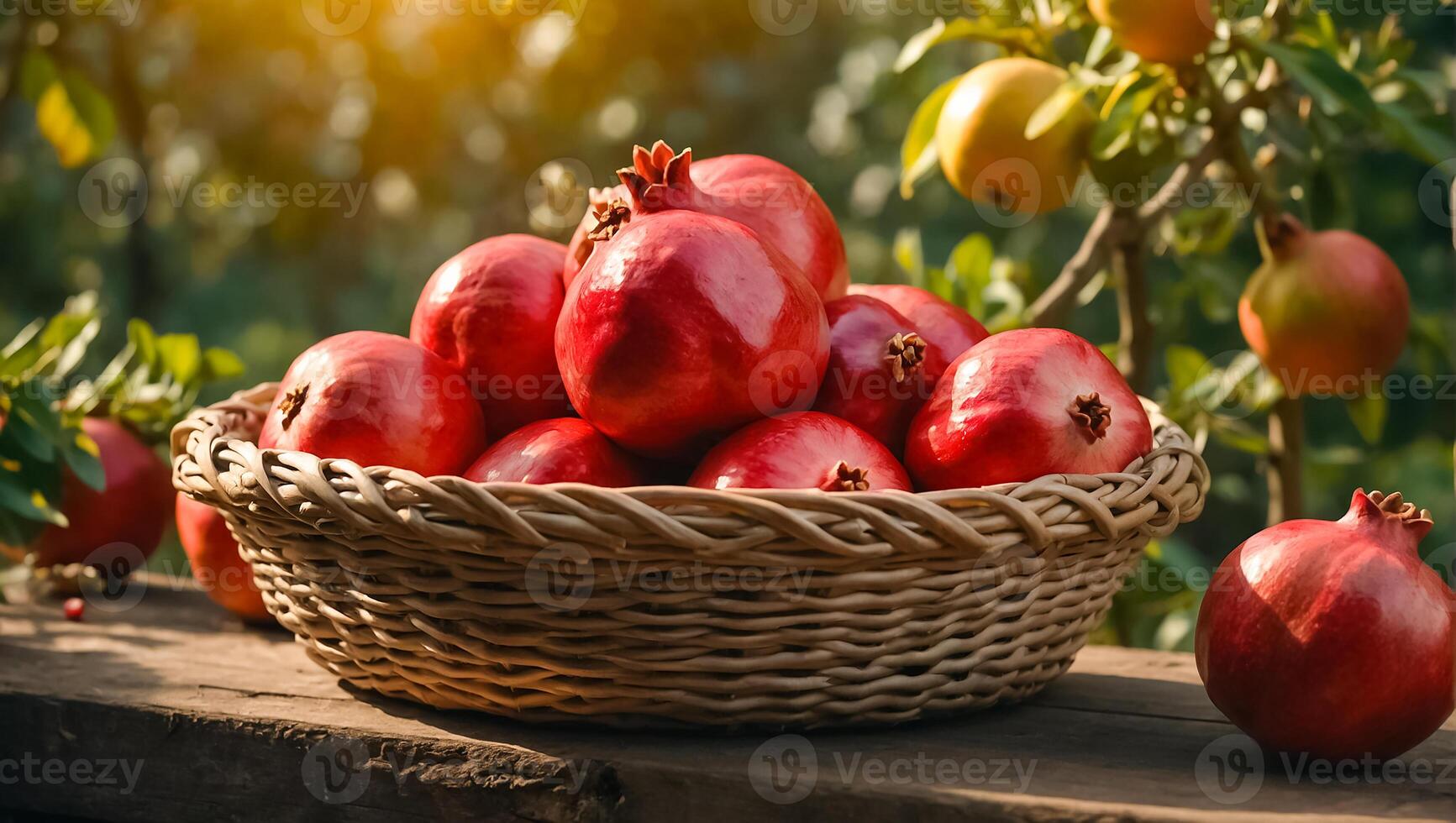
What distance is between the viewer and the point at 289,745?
105 cm

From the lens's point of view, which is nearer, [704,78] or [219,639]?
[219,639]

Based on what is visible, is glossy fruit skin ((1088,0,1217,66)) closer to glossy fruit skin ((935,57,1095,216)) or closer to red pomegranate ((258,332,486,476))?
glossy fruit skin ((935,57,1095,216))

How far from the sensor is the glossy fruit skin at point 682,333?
1009mm

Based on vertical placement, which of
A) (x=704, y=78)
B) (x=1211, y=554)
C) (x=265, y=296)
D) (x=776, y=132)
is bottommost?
(x=1211, y=554)

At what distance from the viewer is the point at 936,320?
1.23m

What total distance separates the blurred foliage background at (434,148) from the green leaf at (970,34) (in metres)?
0.68

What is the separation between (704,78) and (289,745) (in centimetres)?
243

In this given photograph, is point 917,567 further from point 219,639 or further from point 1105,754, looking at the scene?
point 219,639

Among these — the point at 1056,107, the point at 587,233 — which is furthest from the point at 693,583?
the point at 1056,107

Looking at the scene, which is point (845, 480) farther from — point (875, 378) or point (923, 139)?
point (923, 139)

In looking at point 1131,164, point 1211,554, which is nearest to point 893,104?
point 1211,554

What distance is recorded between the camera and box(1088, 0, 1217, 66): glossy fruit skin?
1.28 meters

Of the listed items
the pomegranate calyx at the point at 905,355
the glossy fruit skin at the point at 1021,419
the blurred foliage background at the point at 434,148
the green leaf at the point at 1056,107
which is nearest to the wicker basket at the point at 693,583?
the glossy fruit skin at the point at 1021,419

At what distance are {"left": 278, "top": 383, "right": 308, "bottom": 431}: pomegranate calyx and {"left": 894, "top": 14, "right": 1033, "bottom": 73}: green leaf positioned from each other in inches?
31.3
